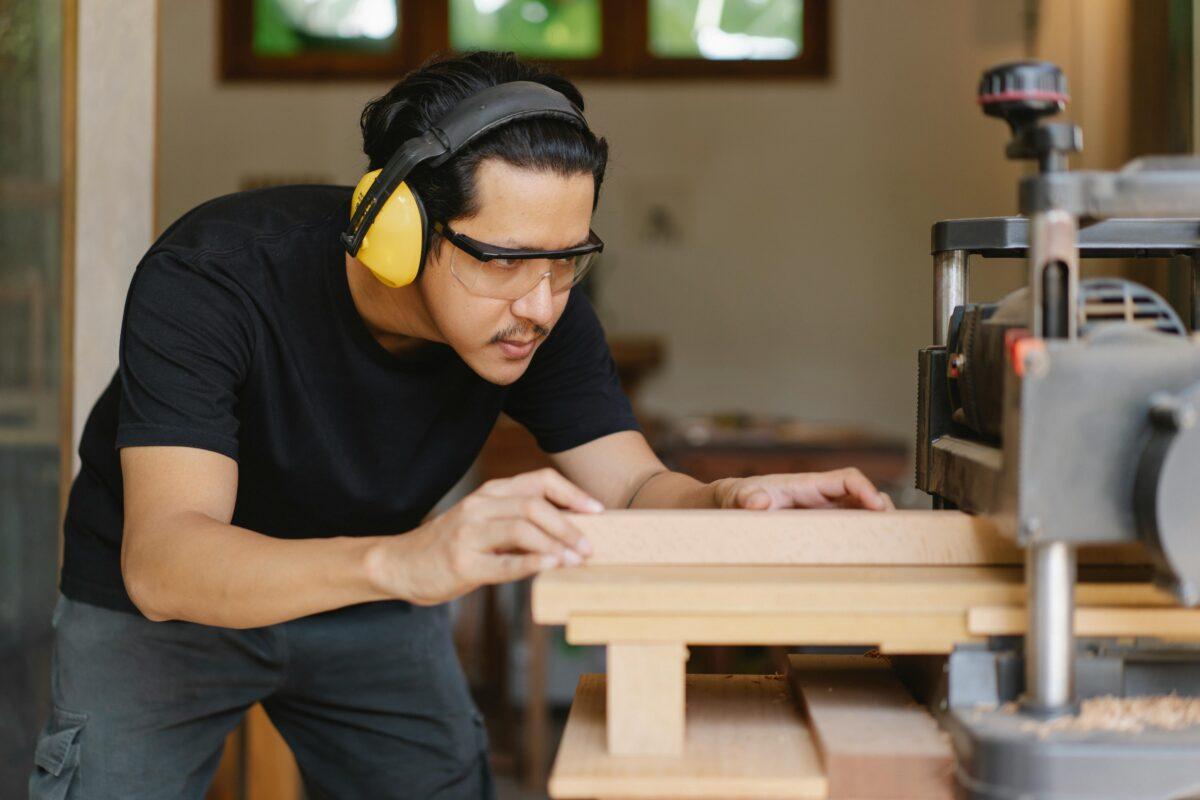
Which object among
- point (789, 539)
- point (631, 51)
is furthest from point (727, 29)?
point (789, 539)

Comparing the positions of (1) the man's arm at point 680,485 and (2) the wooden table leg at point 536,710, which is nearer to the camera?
(1) the man's arm at point 680,485

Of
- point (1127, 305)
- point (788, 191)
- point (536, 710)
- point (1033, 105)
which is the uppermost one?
point (788, 191)

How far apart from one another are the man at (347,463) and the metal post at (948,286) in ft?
0.57

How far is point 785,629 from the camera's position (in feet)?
2.89

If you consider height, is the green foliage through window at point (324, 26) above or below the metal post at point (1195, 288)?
above

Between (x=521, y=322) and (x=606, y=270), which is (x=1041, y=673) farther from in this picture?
(x=606, y=270)

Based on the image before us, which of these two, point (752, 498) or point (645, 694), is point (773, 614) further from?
point (752, 498)

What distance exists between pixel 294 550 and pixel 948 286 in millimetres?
669

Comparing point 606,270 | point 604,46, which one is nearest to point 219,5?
point 604,46

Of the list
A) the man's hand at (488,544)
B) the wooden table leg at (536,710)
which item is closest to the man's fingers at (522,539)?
the man's hand at (488,544)

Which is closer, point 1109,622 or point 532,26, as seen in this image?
point 1109,622

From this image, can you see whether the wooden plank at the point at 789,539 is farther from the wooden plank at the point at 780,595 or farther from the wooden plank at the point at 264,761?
the wooden plank at the point at 264,761

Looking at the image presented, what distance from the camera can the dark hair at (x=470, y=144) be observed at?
122cm

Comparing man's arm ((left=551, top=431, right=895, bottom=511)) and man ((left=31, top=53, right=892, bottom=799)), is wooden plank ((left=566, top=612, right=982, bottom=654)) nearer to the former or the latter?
man ((left=31, top=53, right=892, bottom=799))
